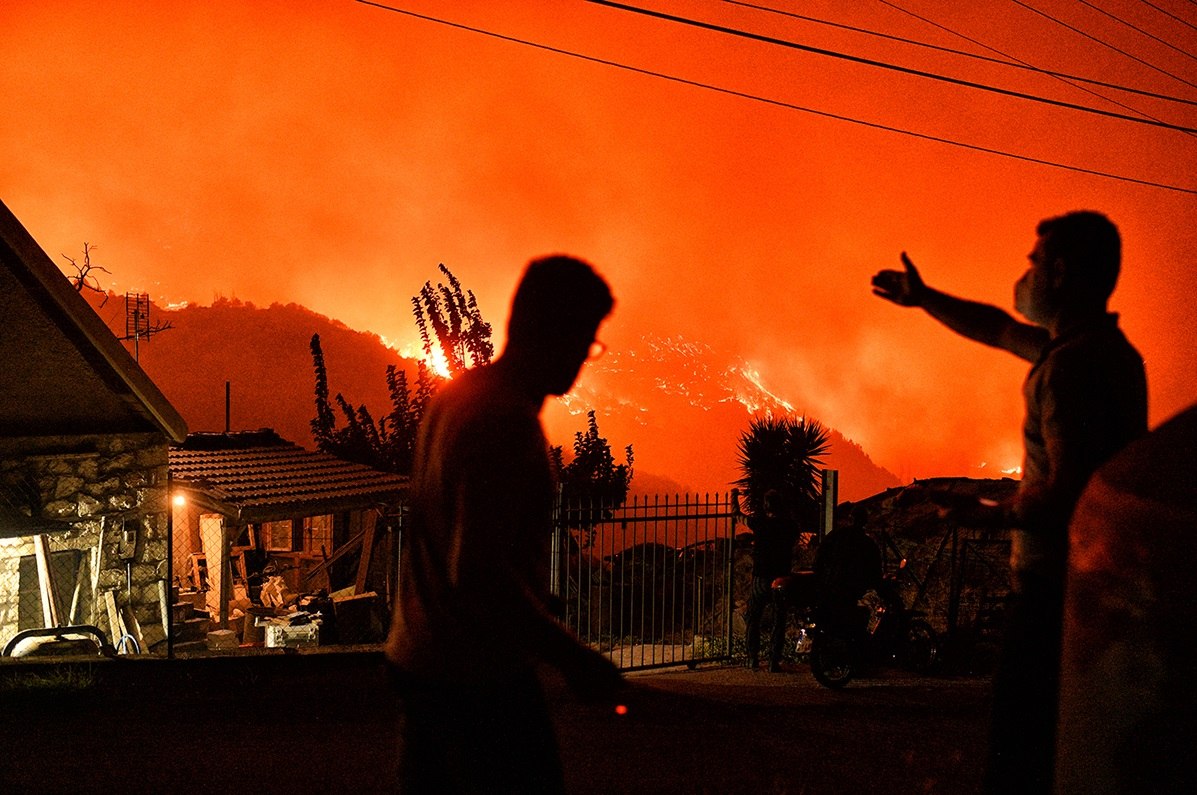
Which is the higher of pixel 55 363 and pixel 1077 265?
pixel 55 363

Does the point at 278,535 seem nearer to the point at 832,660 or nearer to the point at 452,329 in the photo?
the point at 452,329

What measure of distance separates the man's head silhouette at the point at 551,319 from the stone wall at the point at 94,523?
8.22 meters

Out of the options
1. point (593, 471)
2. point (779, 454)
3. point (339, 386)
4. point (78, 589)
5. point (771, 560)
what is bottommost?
Result: point (78, 589)

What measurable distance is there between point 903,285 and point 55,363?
8.81m

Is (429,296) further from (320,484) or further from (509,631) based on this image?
(509,631)

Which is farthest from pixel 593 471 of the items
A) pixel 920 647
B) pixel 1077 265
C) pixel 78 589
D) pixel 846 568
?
pixel 1077 265

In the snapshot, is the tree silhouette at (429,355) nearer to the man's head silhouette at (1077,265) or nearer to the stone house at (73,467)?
the stone house at (73,467)

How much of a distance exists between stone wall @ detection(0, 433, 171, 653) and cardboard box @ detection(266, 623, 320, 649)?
270 centimetres

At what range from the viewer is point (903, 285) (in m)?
3.30

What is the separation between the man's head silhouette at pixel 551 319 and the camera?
7.20 ft

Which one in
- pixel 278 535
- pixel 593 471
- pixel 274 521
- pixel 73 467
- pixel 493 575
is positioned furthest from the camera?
pixel 593 471

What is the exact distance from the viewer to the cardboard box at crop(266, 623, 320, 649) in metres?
13.1

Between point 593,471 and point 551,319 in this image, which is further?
point 593,471

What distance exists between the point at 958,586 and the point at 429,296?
651 inches
